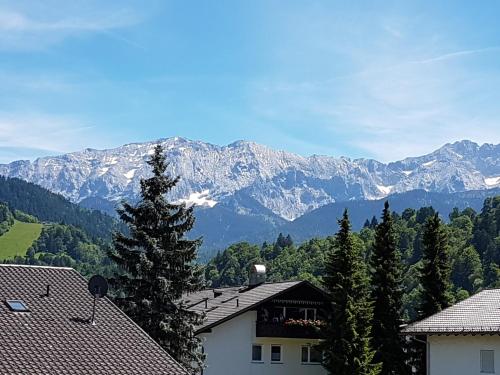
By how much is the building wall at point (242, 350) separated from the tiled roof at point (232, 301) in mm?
849

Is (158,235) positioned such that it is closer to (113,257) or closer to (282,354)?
(113,257)

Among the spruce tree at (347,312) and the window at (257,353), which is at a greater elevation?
the spruce tree at (347,312)

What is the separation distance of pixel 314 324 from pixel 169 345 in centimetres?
1331

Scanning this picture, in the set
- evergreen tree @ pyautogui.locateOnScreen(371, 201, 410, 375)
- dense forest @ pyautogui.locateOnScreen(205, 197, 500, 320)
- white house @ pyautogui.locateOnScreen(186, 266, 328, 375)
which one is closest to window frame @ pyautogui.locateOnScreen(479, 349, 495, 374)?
evergreen tree @ pyautogui.locateOnScreen(371, 201, 410, 375)

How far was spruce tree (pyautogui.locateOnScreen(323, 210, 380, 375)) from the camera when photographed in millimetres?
46719

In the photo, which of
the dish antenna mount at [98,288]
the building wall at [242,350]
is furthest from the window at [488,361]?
the dish antenna mount at [98,288]

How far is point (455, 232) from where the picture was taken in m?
178

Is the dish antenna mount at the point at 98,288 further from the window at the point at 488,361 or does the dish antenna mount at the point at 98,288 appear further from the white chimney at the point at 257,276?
the white chimney at the point at 257,276

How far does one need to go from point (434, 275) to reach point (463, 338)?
26.1ft

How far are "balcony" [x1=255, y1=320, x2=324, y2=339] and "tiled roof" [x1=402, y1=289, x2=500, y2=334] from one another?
9169 mm

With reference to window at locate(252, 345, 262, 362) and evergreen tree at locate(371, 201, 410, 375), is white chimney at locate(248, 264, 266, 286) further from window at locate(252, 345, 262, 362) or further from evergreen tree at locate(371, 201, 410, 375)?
evergreen tree at locate(371, 201, 410, 375)

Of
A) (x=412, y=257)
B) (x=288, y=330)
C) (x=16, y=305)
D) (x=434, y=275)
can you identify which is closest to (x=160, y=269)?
(x=288, y=330)

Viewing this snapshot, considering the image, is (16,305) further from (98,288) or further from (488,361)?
(488,361)

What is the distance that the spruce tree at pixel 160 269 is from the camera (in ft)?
135
